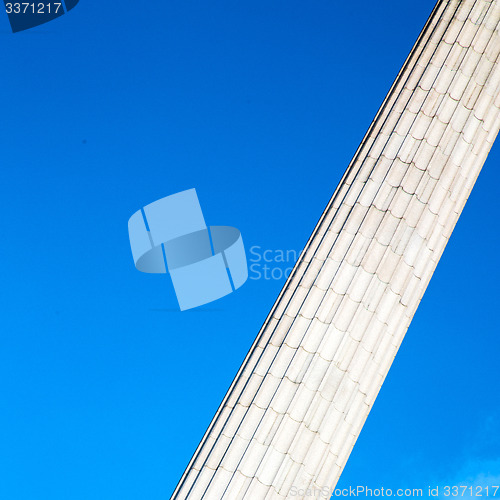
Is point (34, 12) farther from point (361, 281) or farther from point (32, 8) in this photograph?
point (361, 281)

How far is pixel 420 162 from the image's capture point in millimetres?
10148

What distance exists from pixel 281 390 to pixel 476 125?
5609 millimetres

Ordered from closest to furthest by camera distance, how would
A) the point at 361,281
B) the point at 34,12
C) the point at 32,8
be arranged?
the point at 361,281, the point at 32,8, the point at 34,12

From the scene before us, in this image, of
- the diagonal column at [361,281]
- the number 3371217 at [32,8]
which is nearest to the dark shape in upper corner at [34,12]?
the number 3371217 at [32,8]

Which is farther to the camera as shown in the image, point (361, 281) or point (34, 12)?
point (34, 12)

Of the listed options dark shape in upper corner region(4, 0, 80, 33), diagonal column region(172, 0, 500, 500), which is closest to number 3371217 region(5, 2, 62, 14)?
dark shape in upper corner region(4, 0, 80, 33)

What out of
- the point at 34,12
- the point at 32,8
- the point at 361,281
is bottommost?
the point at 361,281

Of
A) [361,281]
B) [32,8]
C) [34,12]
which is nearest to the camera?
[361,281]

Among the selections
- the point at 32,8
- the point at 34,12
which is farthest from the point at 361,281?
the point at 34,12

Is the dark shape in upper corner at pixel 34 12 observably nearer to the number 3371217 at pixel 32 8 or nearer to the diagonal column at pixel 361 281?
the number 3371217 at pixel 32 8

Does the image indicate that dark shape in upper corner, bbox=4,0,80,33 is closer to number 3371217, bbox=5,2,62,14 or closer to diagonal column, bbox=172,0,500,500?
number 3371217, bbox=5,2,62,14

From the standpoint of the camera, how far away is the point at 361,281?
30.5 ft

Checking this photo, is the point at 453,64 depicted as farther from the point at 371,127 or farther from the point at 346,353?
the point at 346,353

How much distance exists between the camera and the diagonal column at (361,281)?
830cm
